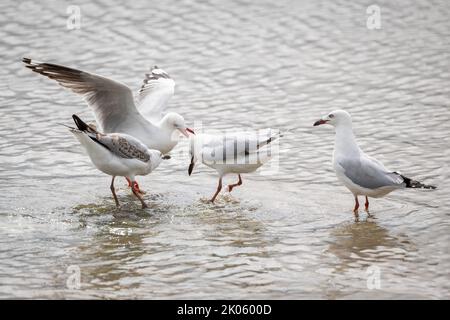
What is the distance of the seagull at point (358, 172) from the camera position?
344 inches

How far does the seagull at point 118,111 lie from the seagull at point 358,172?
6.16 ft

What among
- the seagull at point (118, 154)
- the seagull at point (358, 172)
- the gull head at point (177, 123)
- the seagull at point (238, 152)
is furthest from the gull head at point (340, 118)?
the seagull at point (118, 154)

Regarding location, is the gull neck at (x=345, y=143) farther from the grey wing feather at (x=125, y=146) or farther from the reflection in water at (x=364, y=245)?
the grey wing feather at (x=125, y=146)

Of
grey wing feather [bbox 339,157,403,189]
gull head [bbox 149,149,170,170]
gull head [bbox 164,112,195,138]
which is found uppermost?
gull head [bbox 164,112,195,138]

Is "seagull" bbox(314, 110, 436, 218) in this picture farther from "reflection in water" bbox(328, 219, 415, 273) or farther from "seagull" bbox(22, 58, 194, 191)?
"seagull" bbox(22, 58, 194, 191)

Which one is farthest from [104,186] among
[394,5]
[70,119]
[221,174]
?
[394,5]

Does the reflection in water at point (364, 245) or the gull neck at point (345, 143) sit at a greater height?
the gull neck at point (345, 143)

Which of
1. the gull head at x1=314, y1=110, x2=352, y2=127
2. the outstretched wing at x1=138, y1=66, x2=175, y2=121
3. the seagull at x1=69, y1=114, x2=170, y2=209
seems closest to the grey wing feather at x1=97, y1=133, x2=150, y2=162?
the seagull at x1=69, y1=114, x2=170, y2=209

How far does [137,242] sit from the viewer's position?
8273mm

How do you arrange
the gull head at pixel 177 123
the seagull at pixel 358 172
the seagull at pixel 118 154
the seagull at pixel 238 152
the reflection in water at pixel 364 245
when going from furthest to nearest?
the gull head at pixel 177 123 → the seagull at pixel 238 152 → the seagull at pixel 118 154 → the seagull at pixel 358 172 → the reflection in water at pixel 364 245

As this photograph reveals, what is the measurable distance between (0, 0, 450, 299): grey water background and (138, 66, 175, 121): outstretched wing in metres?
0.62

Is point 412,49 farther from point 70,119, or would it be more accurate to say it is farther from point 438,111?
point 70,119

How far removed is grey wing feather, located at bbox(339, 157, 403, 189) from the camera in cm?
876

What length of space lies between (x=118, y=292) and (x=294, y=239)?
6.30 ft
